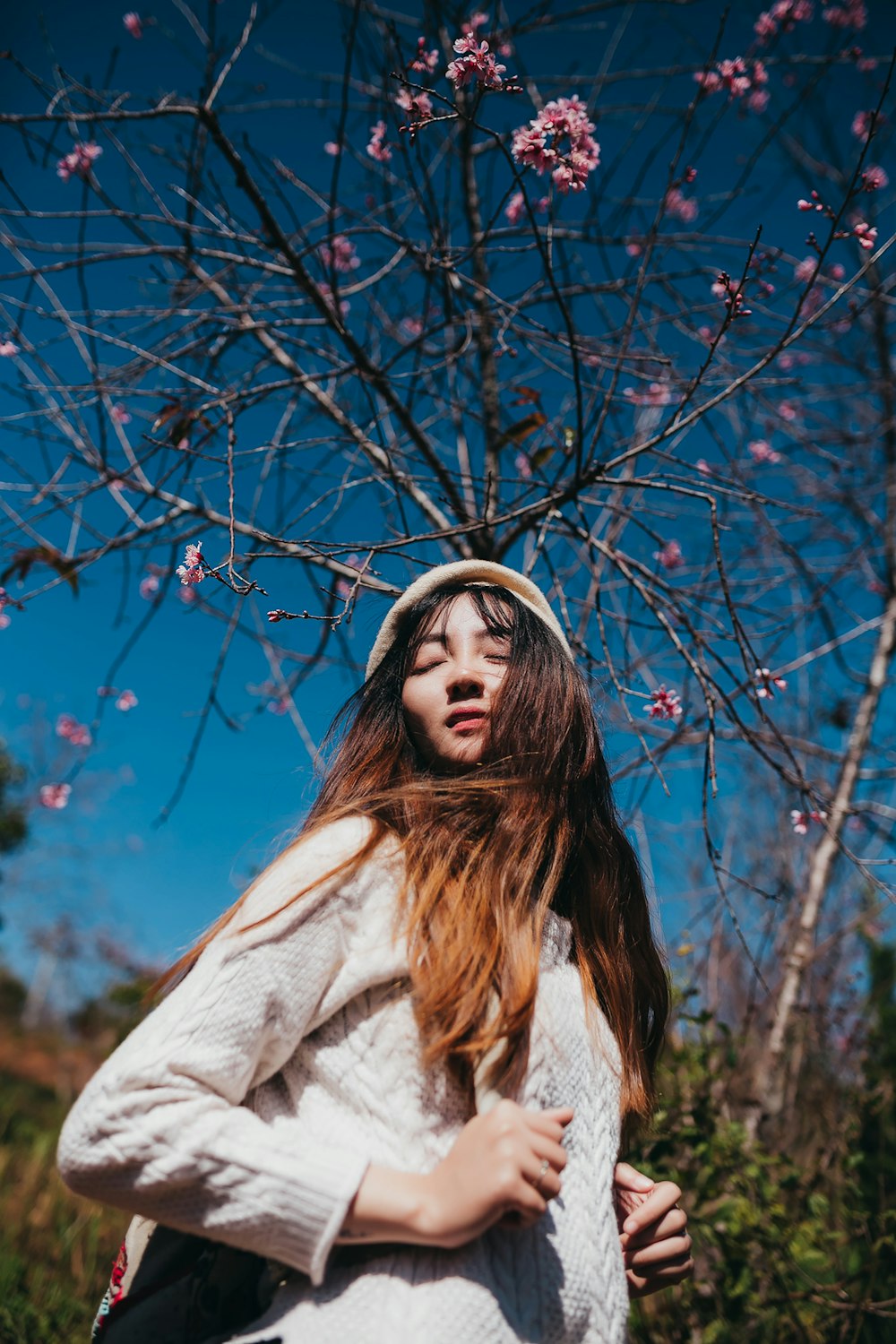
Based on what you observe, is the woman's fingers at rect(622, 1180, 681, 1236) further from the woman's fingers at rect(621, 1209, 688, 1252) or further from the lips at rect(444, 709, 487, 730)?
the lips at rect(444, 709, 487, 730)

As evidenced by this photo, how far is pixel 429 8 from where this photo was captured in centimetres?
226

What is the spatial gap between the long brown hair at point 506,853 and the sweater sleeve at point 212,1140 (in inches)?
6.2

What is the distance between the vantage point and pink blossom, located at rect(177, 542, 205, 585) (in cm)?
149

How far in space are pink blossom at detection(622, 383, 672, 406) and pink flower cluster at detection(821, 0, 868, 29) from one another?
3.92 ft

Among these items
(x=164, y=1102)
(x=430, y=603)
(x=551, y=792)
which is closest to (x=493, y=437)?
(x=430, y=603)

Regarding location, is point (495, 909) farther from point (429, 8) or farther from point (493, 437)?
point (429, 8)

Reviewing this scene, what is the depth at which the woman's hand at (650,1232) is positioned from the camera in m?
1.13

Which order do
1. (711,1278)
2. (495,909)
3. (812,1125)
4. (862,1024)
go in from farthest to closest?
(862,1024) → (812,1125) → (711,1278) → (495,909)

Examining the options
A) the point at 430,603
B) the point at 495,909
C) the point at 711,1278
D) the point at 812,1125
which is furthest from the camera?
the point at 812,1125

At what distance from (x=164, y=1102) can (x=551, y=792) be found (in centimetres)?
69

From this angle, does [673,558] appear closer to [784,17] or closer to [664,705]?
[664,705]

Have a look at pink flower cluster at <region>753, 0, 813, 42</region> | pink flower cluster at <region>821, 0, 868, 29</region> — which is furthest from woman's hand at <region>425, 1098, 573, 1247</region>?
pink flower cluster at <region>821, 0, 868, 29</region>

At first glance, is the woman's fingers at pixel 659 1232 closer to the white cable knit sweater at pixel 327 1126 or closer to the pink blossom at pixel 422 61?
the white cable knit sweater at pixel 327 1126

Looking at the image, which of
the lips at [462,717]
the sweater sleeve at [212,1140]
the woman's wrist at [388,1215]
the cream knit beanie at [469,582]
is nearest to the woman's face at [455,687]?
the lips at [462,717]
